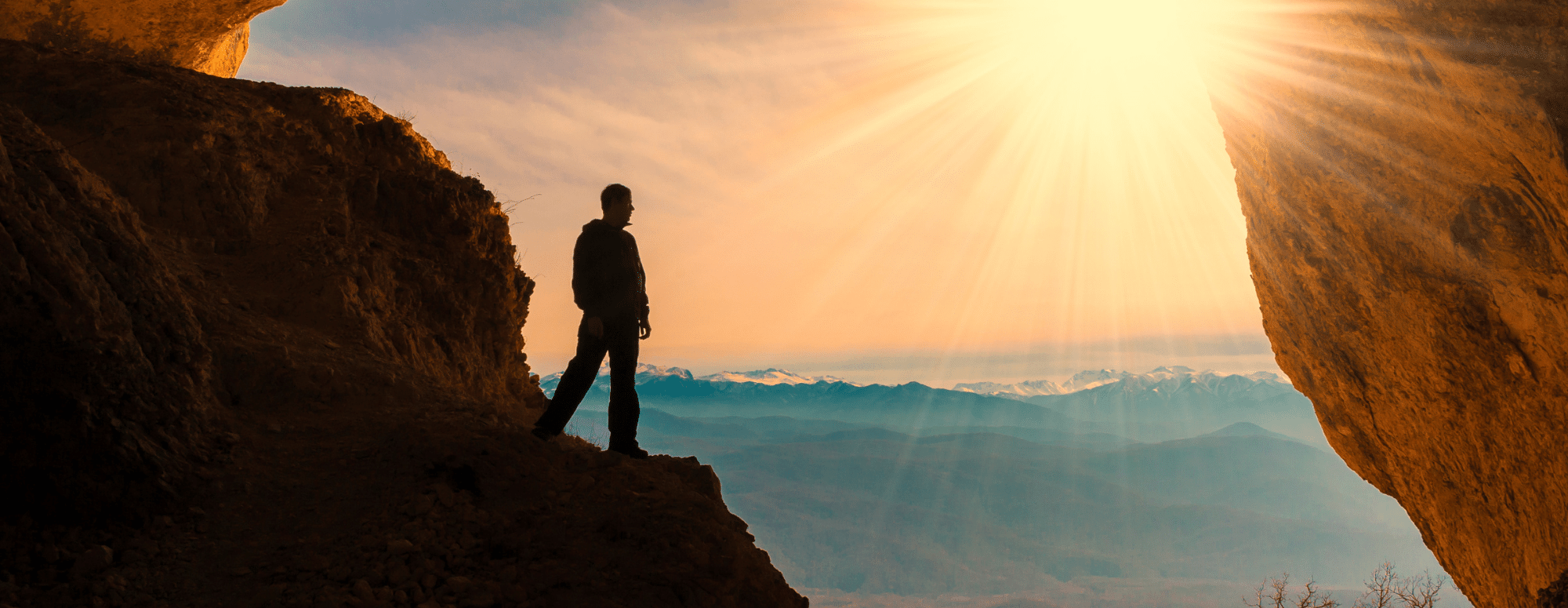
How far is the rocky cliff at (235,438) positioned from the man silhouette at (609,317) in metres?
0.35

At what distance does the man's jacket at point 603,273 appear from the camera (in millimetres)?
5242

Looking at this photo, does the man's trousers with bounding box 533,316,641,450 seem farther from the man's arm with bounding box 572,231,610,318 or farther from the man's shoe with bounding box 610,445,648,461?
the man's arm with bounding box 572,231,610,318

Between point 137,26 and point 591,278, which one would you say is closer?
point 591,278

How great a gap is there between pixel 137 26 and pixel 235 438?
1006 centimetres

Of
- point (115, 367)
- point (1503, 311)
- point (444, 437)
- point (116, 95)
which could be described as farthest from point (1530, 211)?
point (116, 95)

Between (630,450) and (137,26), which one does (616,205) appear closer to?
(630,450)

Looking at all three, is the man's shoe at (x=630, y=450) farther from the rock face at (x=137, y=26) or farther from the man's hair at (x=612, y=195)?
the rock face at (x=137, y=26)

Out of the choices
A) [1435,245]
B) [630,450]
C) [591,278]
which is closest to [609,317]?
[591,278]

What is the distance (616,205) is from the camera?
5.36m

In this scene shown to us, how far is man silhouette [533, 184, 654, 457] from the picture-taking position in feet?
16.9

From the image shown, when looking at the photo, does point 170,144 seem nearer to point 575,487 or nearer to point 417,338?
point 417,338

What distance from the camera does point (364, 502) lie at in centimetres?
386

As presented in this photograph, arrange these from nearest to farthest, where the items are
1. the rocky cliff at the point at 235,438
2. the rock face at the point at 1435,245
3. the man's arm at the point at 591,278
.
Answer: the rocky cliff at the point at 235,438 → the man's arm at the point at 591,278 → the rock face at the point at 1435,245

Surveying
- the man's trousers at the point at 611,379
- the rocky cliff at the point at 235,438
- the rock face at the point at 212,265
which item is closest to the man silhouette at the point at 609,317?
the man's trousers at the point at 611,379
